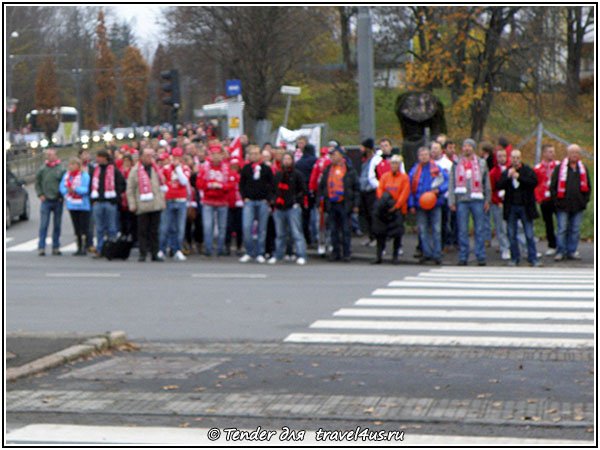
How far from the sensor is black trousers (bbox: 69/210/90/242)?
21.3 meters

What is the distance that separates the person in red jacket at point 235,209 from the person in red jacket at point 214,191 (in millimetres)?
179

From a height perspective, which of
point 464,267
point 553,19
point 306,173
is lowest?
point 464,267

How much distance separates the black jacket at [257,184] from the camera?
19.4 metres

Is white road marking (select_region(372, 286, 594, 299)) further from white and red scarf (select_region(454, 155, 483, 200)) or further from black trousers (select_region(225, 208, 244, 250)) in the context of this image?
black trousers (select_region(225, 208, 244, 250))

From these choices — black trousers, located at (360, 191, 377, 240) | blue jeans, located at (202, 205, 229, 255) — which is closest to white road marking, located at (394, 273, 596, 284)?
black trousers, located at (360, 191, 377, 240)

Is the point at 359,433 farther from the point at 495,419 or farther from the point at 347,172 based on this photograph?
the point at 347,172

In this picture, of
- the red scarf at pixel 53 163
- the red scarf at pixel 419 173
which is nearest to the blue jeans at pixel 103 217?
the red scarf at pixel 53 163

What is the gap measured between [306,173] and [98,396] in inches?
515

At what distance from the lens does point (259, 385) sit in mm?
8211

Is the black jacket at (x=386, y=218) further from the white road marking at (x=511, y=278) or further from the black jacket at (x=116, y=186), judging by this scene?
the black jacket at (x=116, y=186)

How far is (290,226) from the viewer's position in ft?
63.8

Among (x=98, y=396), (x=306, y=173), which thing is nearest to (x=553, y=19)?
(x=306, y=173)

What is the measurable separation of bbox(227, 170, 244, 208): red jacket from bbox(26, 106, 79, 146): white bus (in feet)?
175

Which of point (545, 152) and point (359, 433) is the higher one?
point (545, 152)
